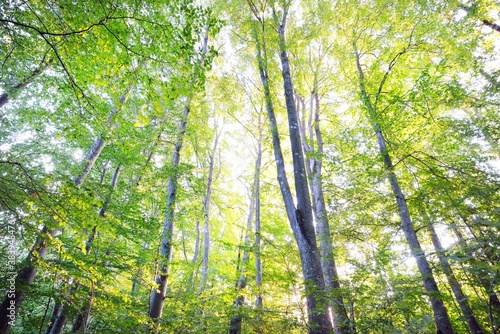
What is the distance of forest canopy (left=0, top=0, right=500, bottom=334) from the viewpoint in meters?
3.08

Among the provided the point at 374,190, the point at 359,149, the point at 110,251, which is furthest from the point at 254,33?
the point at 110,251

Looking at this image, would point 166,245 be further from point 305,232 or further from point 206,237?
point 305,232

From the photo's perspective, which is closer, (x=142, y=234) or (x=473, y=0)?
(x=142, y=234)

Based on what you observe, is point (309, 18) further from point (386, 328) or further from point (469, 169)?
point (386, 328)

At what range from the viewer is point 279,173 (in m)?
4.40

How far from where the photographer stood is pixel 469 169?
15.1ft

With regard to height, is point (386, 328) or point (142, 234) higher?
point (142, 234)

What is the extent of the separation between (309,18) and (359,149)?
4.31 metres

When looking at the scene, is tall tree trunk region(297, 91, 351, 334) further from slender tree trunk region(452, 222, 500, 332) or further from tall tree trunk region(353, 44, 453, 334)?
tall tree trunk region(353, 44, 453, 334)

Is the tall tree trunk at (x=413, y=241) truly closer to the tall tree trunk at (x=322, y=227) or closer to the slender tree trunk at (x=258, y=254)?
the tall tree trunk at (x=322, y=227)

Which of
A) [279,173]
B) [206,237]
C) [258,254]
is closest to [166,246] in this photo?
[258,254]

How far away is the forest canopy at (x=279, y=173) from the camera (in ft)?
10.1

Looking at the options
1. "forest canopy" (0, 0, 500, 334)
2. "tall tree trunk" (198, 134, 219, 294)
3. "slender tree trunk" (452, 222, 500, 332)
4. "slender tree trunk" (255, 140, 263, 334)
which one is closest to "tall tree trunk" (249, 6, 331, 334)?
"forest canopy" (0, 0, 500, 334)

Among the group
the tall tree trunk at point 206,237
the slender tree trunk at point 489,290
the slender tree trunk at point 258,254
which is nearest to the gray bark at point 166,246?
the tall tree trunk at point 206,237
